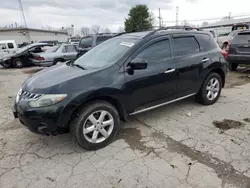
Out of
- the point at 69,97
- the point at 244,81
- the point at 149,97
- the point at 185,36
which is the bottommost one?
the point at 244,81

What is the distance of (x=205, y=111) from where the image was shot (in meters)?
4.36

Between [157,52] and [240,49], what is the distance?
5810 mm

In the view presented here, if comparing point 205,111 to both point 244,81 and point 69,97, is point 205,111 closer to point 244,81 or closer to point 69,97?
point 69,97

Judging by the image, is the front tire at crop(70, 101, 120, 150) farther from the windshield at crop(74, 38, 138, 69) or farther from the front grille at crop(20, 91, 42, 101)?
the windshield at crop(74, 38, 138, 69)

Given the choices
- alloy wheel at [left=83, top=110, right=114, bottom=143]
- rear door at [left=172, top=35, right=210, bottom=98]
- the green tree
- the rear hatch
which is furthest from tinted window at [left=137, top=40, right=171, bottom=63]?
the green tree

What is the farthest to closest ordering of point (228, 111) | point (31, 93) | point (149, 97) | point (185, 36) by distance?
point (228, 111) < point (185, 36) < point (149, 97) < point (31, 93)

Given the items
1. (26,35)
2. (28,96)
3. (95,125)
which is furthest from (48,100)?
(26,35)

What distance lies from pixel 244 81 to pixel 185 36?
4.15 meters

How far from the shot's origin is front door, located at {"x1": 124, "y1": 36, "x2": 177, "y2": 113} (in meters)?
3.29

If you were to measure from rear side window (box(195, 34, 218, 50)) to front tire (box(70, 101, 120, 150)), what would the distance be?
8.26 ft

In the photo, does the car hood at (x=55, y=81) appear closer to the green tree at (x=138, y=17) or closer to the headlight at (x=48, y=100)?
the headlight at (x=48, y=100)

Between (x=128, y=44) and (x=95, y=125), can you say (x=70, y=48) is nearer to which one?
(x=128, y=44)

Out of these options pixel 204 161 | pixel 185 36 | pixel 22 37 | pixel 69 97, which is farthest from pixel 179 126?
pixel 22 37

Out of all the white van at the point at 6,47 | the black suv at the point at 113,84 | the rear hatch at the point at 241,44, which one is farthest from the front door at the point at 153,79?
the white van at the point at 6,47
